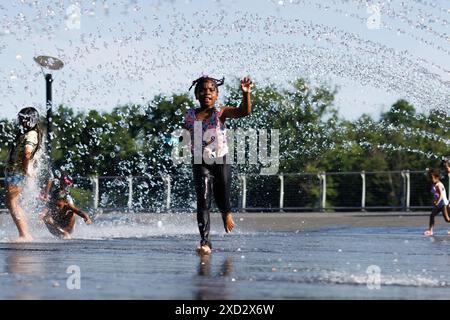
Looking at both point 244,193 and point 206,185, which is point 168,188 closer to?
point 244,193

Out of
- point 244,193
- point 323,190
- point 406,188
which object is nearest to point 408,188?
point 406,188

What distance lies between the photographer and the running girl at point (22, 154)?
533 inches

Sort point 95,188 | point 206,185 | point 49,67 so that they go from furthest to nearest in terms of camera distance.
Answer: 1. point 95,188
2. point 49,67
3. point 206,185

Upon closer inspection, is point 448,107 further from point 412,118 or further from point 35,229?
point 412,118

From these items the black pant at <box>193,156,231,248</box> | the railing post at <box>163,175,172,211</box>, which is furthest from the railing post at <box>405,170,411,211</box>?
the black pant at <box>193,156,231,248</box>

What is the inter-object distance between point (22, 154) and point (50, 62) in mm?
9789

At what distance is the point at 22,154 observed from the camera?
13.6 metres

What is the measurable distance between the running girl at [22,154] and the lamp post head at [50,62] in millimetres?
8115

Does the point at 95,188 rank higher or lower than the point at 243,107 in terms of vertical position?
lower

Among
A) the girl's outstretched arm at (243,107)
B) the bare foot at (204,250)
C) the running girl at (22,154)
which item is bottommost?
the bare foot at (204,250)

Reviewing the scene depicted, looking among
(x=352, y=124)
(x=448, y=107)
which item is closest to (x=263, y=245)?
(x=448, y=107)

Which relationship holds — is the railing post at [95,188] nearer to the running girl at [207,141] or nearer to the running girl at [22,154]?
the running girl at [22,154]

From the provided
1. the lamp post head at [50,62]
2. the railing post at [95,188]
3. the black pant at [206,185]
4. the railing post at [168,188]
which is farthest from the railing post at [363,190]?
the black pant at [206,185]
